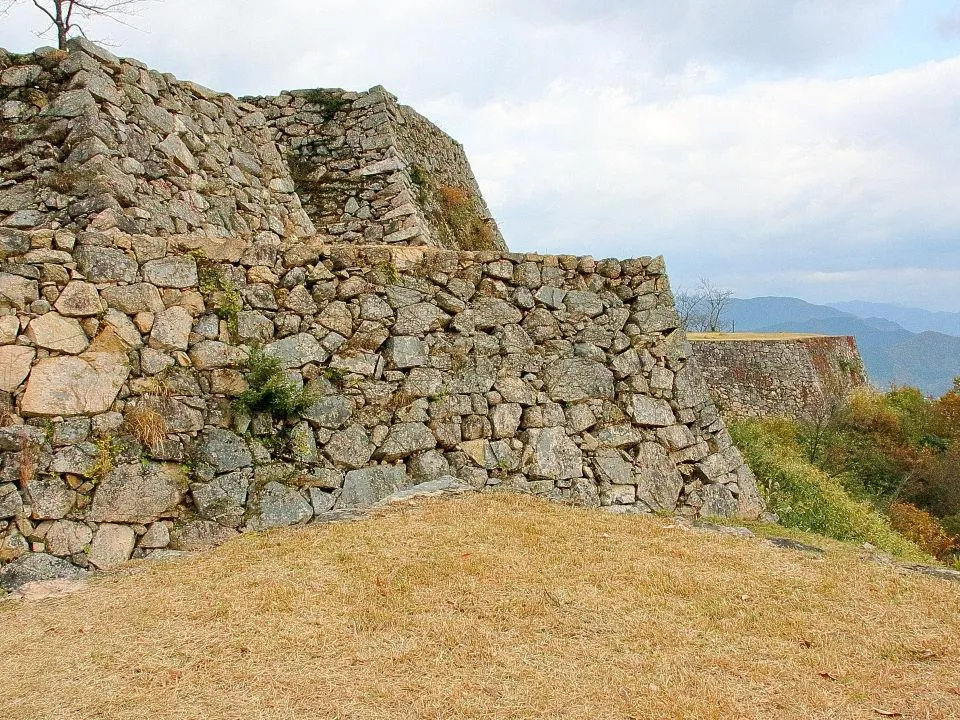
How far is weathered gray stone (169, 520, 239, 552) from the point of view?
6031 millimetres

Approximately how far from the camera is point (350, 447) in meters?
7.20

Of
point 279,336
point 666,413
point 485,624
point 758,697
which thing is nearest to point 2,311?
point 279,336

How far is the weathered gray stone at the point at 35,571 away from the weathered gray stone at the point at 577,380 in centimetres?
528

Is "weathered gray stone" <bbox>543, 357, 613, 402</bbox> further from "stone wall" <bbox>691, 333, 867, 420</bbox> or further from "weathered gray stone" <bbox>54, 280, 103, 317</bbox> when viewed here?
"stone wall" <bbox>691, 333, 867, 420</bbox>

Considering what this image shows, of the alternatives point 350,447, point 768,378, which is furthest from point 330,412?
point 768,378

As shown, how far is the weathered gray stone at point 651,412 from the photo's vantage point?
28.8 ft

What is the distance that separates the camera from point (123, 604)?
4.86m

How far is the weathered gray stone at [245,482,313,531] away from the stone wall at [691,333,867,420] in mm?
17527

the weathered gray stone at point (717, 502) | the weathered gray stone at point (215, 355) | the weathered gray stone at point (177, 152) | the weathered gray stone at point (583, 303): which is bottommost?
the weathered gray stone at point (717, 502)

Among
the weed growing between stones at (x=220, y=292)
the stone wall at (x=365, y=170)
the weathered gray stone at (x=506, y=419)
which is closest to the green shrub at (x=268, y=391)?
the weed growing between stones at (x=220, y=292)

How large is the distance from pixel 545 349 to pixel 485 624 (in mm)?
4553

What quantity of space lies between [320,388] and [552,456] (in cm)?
286

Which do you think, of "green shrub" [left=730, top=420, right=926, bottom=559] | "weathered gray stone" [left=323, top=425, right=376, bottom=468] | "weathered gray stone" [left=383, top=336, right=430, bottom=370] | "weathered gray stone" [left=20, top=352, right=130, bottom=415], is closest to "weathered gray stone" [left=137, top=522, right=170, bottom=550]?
"weathered gray stone" [left=20, top=352, right=130, bottom=415]

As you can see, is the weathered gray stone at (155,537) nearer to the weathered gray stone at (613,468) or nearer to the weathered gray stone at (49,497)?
the weathered gray stone at (49,497)
